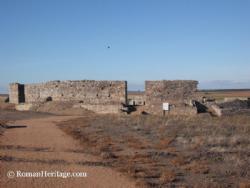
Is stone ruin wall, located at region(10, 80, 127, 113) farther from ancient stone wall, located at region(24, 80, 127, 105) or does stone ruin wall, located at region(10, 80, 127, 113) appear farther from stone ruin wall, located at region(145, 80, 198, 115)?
stone ruin wall, located at region(145, 80, 198, 115)

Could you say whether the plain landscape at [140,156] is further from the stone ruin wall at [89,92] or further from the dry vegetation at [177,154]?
the stone ruin wall at [89,92]

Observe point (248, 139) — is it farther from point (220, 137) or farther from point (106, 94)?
point (106, 94)

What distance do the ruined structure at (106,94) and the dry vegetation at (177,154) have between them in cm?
1288

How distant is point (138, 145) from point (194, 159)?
3317 millimetres

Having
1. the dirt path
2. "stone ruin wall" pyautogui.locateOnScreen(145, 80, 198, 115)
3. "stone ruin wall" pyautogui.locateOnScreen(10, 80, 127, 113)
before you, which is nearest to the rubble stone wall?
"stone ruin wall" pyautogui.locateOnScreen(10, 80, 127, 113)

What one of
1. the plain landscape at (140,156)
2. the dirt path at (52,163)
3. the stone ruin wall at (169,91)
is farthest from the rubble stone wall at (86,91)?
the dirt path at (52,163)

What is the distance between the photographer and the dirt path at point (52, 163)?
28.5 ft

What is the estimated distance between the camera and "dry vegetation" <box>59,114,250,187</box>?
9344mm

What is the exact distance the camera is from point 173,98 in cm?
3353

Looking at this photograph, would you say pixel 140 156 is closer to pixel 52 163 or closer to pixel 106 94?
pixel 52 163

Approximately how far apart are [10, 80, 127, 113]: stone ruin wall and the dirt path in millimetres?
19873

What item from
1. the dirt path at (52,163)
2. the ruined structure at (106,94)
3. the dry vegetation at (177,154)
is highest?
the ruined structure at (106,94)

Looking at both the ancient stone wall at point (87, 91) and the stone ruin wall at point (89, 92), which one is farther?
the ancient stone wall at point (87, 91)

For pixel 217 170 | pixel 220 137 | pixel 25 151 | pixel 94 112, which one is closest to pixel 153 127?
pixel 220 137
